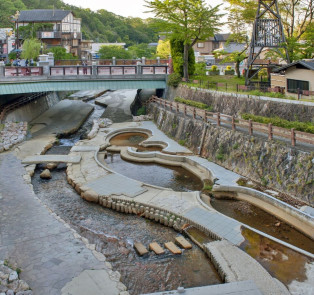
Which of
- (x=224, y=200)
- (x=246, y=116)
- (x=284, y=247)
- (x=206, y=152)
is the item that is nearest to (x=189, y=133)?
(x=206, y=152)

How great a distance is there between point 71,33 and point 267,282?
209ft

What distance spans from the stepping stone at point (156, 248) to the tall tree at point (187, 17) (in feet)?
81.5

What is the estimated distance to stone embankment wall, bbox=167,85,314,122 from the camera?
862 inches

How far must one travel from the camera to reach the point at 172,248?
1413 cm

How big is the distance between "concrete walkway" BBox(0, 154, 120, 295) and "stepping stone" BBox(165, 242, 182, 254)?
111 inches

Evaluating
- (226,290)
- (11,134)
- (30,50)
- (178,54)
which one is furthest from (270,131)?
(30,50)

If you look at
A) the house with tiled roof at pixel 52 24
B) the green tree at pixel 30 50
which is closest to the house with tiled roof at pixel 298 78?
the green tree at pixel 30 50

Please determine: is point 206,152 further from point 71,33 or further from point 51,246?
point 71,33

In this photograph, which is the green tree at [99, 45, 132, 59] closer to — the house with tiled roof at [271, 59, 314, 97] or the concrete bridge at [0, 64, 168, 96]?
the concrete bridge at [0, 64, 168, 96]

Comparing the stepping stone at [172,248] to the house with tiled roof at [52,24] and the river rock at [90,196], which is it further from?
the house with tiled roof at [52,24]

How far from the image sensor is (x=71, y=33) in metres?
66.6

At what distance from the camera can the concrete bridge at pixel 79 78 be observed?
108 feet

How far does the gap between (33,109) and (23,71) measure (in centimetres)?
613

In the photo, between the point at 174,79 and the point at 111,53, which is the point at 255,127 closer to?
the point at 174,79
